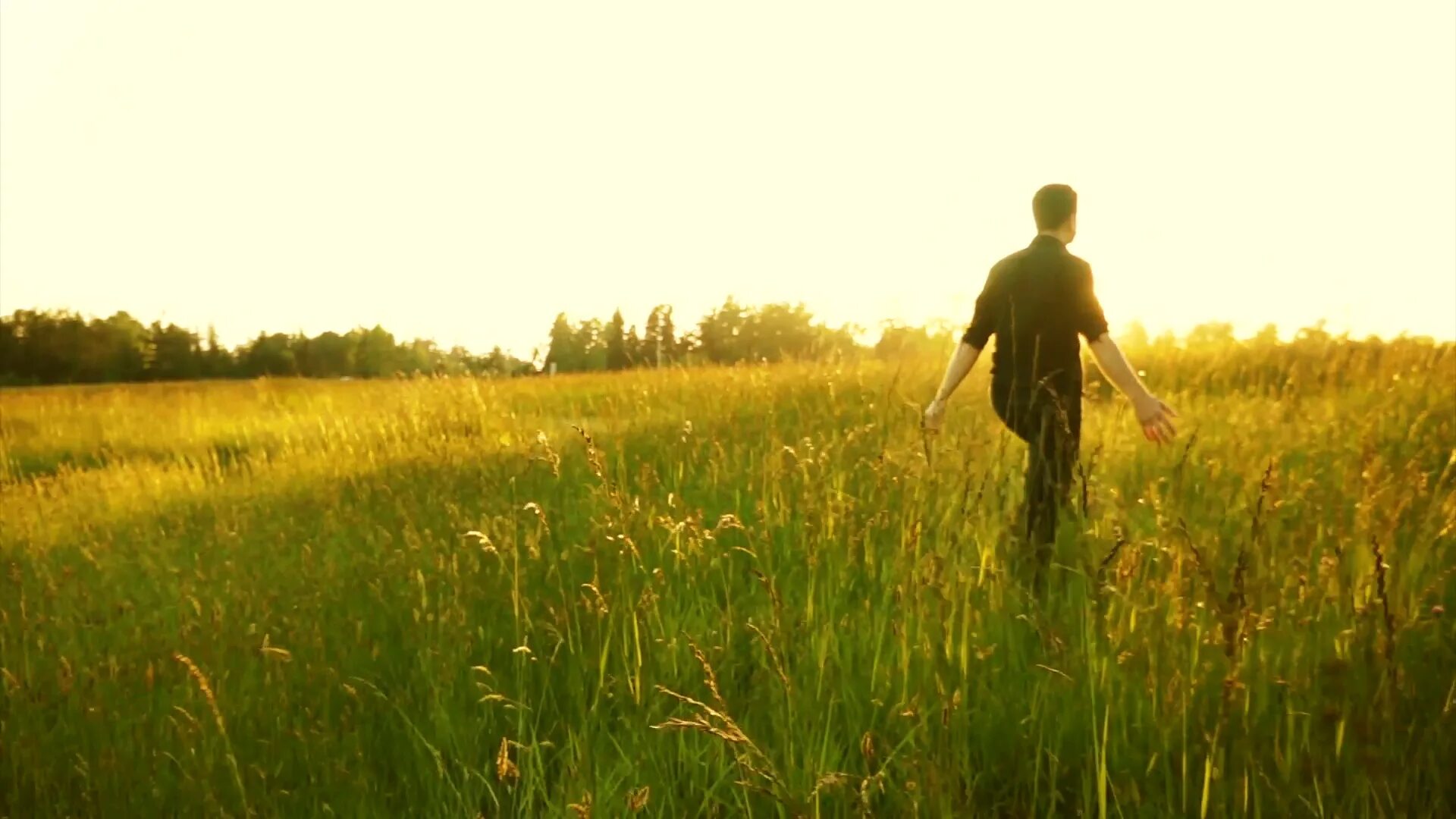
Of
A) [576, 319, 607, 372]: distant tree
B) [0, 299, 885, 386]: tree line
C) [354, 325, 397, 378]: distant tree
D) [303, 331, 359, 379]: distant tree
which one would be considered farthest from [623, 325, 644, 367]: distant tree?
[303, 331, 359, 379]: distant tree

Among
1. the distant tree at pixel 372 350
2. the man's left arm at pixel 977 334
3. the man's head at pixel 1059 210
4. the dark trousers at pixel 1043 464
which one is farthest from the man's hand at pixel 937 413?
the distant tree at pixel 372 350

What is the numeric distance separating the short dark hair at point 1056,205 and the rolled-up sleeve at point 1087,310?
217 mm

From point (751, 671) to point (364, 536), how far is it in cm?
249

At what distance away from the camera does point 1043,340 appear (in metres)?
3.44

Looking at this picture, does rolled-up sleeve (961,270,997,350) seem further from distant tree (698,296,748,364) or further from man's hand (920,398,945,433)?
distant tree (698,296,748,364)

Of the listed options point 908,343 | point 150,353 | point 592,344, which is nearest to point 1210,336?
point 908,343

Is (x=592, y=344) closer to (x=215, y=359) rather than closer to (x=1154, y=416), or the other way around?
(x=1154, y=416)

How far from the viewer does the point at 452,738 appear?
6.97ft

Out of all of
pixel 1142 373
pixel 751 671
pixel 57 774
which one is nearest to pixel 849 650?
pixel 751 671

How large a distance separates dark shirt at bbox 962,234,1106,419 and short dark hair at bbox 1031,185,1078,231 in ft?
0.21

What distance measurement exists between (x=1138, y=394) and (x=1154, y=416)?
10 centimetres

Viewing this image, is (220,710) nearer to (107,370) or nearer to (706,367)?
(706,367)

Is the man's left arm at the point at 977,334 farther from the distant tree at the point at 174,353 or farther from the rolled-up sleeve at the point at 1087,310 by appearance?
the distant tree at the point at 174,353

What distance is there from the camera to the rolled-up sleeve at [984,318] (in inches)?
140
